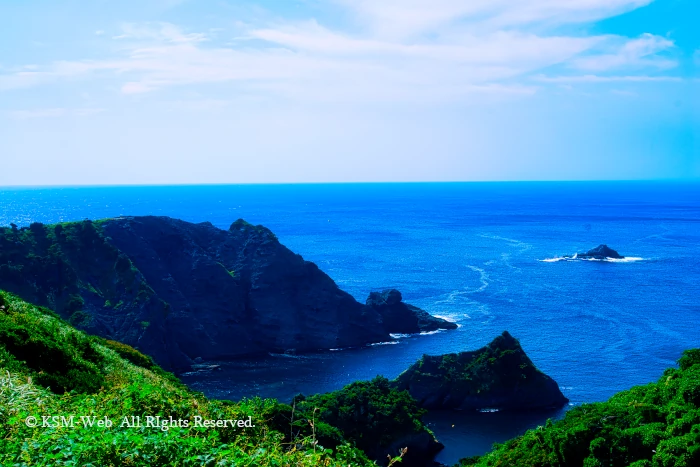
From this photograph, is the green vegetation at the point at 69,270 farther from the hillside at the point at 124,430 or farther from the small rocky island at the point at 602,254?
the small rocky island at the point at 602,254

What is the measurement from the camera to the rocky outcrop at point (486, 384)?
55.8 meters

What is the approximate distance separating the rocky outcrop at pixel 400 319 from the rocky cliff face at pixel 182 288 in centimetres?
88

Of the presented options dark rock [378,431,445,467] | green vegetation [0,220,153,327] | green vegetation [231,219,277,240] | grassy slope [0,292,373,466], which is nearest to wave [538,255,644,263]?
green vegetation [231,219,277,240]

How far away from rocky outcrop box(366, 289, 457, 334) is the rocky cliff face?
2.88 ft

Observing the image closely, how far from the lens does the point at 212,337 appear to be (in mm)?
72938

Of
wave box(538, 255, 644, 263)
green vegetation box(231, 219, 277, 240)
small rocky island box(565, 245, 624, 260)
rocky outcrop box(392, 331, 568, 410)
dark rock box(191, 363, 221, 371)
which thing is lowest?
dark rock box(191, 363, 221, 371)

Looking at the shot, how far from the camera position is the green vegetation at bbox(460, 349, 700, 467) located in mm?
22672

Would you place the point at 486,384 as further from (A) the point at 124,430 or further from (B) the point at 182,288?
(A) the point at 124,430

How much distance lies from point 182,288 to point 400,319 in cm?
3068

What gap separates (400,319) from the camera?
7981 centimetres

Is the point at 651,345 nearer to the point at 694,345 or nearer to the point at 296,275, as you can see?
the point at 694,345

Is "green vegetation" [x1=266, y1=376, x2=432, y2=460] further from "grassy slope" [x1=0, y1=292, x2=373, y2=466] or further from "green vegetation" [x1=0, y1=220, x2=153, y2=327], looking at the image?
"green vegetation" [x1=0, y1=220, x2=153, y2=327]

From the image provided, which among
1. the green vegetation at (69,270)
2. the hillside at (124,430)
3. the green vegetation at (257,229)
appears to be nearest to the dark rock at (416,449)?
the hillside at (124,430)

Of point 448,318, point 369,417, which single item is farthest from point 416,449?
point 448,318
